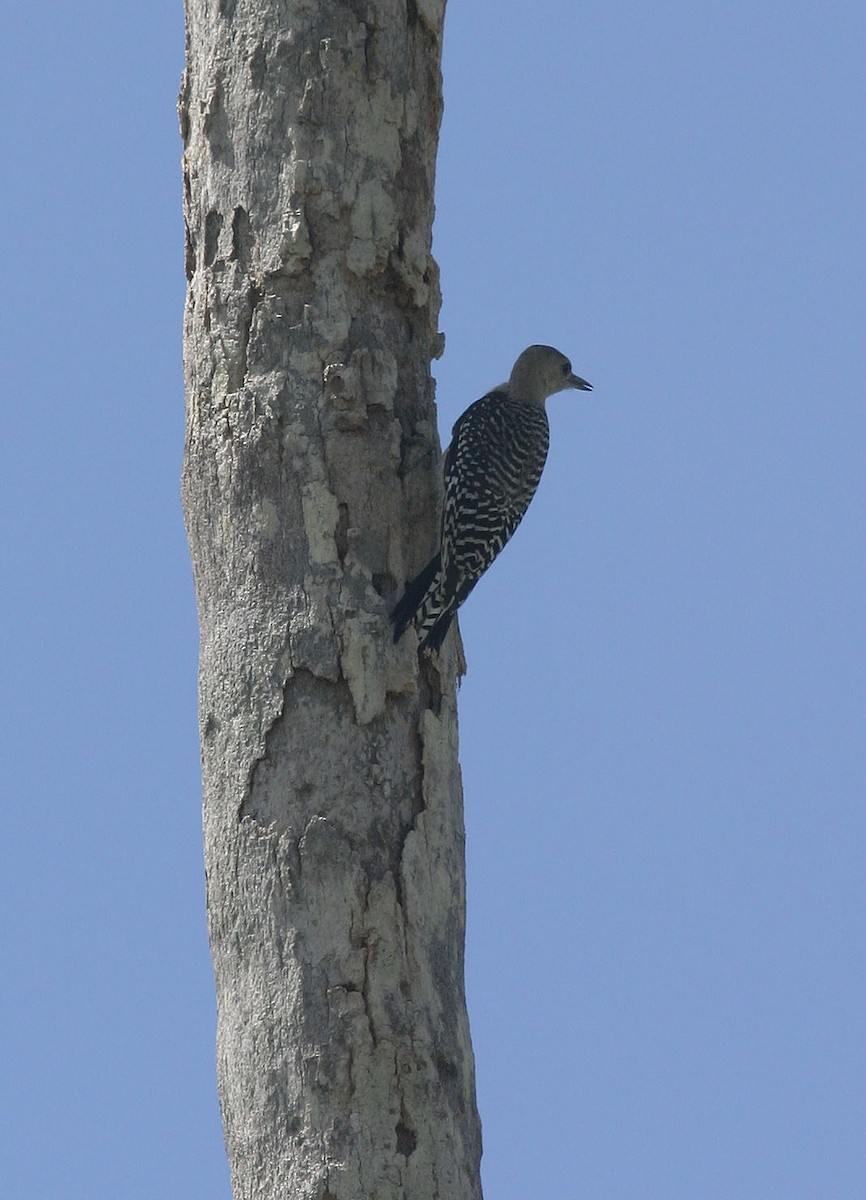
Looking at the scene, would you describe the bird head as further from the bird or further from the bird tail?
the bird tail

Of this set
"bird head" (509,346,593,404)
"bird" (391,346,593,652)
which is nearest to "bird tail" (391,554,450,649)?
"bird" (391,346,593,652)

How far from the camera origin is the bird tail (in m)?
5.64

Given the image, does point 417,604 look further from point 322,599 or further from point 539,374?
point 539,374

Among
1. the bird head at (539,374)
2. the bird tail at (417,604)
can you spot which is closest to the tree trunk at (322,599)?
the bird tail at (417,604)

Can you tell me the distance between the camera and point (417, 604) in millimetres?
5688

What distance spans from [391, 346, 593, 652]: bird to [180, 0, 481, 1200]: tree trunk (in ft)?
0.34

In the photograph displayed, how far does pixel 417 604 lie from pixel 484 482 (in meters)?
1.32

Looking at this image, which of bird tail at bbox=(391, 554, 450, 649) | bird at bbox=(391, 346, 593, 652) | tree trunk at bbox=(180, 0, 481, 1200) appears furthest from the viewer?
bird at bbox=(391, 346, 593, 652)

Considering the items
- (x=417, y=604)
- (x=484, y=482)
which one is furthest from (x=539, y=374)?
(x=417, y=604)

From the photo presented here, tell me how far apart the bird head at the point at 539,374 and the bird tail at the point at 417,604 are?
270 centimetres

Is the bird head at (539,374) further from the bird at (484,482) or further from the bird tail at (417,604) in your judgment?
the bird tail at (417,604)

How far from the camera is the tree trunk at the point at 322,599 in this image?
5180 mm

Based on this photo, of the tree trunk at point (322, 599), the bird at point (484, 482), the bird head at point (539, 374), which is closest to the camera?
the tree trunk at point (322, 599)

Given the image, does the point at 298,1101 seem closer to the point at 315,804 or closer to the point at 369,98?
the point at 315,804
